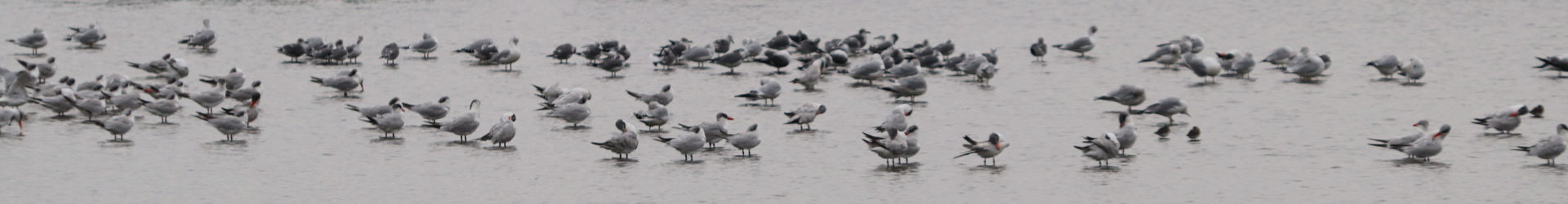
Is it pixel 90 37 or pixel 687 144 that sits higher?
pixel 90 37

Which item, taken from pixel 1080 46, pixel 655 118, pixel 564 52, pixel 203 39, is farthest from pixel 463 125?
pixel 203 39

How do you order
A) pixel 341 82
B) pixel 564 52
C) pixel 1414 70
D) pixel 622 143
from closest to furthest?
pixel 622 143, pixel 341 82, pixel 1414 70, pixel 564 52

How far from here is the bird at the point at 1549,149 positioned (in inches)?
739

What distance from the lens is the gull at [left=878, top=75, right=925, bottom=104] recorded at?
26.9 metres

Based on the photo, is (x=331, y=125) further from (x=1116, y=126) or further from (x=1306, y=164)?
(x=1306, y=164)

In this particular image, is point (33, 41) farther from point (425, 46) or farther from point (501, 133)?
point (501, 133)

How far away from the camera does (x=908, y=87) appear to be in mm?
26906

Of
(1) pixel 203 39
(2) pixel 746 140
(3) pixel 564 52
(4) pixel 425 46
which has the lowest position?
(2) pixel 746 140

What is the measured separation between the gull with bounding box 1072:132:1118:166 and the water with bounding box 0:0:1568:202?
161 millimetres

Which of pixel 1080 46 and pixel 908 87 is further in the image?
pixel 1080 46

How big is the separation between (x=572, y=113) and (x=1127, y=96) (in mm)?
7615

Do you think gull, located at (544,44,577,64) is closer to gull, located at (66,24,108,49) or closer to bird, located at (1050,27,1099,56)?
bird, located at (1050,27,1099,56)

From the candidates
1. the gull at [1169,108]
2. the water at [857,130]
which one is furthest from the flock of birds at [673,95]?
the water at [857,130]

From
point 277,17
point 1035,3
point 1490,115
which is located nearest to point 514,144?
point 1490,115
